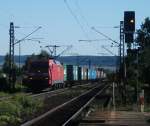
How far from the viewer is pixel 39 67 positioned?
2474 inches

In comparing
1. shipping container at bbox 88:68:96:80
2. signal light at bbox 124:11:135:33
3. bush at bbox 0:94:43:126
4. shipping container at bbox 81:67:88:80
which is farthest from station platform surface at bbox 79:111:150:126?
shipping container at bbox 88:68:96:80

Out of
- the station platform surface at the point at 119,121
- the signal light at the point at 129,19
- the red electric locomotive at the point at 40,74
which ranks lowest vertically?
the station platform surface at the point at 119,121

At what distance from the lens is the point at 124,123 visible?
22.6 m

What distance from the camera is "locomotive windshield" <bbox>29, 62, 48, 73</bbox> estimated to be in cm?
6259

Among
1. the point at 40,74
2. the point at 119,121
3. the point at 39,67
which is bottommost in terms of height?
the point at 119,121

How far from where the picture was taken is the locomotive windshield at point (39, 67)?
62.6m

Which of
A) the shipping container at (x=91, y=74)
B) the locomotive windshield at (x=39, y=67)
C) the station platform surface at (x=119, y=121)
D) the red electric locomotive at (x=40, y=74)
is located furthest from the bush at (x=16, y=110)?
the shipping container at (x=91, y=74)

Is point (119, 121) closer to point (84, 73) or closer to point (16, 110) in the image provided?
point (16, 110)

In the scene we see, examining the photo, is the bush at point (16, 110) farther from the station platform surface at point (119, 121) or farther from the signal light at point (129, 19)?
the signal light at point (129, 19)

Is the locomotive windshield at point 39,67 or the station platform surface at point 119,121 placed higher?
the locomotive windshield at point 39,67

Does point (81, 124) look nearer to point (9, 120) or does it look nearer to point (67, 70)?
point (9, 120)

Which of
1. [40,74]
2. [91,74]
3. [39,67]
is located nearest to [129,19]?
[40,74]

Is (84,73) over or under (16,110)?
over

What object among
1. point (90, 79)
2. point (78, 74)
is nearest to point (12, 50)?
point (78, 74)
